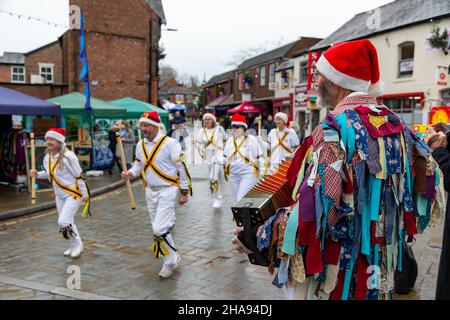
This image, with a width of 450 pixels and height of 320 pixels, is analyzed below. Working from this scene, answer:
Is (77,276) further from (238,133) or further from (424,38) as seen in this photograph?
(424,38)

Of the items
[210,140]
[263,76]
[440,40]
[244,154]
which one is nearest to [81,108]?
[210,140]

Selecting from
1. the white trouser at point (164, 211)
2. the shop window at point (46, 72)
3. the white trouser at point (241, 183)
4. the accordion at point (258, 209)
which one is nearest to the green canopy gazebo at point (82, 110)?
the white trouser at point (241, 183)

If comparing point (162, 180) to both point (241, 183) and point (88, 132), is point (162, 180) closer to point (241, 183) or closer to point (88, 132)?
point (241, 183)

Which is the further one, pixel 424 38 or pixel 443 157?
pixel 424 38

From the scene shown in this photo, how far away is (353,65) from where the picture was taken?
6.24 ft

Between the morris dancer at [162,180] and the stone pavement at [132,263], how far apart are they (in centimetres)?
35

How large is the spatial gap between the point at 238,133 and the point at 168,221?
3.69m

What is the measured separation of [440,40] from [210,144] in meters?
11.4

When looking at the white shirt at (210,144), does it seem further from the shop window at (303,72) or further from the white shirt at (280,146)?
the shop window at (303,72)

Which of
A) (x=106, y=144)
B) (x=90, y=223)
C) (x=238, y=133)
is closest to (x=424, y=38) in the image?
(x=238, y=133)

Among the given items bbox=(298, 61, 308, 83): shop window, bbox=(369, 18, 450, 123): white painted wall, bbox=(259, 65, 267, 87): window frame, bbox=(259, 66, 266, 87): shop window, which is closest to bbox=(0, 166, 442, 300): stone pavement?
bbox=(369, 18, 450, 123): white painted wall
